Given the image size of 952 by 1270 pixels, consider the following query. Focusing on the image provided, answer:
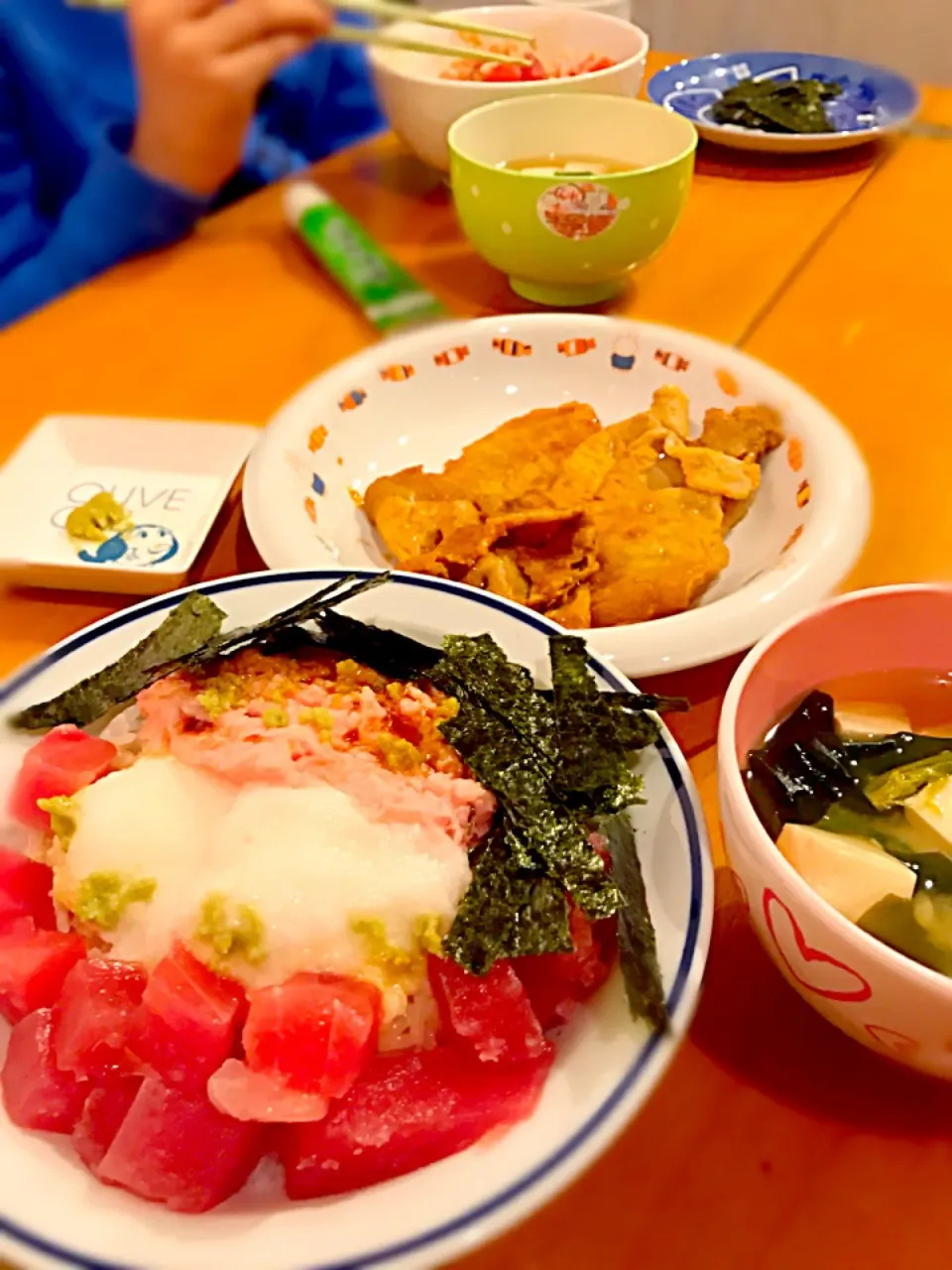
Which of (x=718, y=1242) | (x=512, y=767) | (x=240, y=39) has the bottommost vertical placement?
(x=718, y=1242)

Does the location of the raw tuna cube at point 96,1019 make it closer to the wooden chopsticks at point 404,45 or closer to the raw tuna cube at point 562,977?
the raw tuna cube at point 562,977

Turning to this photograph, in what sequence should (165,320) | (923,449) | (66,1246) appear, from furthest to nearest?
(165,320), (923,449), (66,1246)

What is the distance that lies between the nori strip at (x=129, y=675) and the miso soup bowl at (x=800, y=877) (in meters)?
0.38

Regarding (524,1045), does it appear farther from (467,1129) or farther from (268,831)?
(268,831)

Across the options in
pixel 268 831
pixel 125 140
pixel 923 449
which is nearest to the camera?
pixel 268 831

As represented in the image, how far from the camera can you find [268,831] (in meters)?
0.59

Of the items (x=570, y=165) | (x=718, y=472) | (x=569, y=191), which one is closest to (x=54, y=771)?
(x=718, y=472)

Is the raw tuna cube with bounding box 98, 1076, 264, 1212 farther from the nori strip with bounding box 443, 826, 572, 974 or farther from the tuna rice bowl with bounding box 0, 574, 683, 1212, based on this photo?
the nori strip with bounding box 443, 826, 572, 974

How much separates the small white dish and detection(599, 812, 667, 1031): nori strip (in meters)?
0.48

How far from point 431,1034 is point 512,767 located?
0.56ft

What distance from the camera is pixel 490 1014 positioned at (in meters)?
0.54

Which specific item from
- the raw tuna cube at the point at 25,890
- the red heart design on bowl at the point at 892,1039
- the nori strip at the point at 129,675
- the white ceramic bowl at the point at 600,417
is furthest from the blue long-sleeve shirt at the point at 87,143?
the red heart design on bowl at the point at 892,1039

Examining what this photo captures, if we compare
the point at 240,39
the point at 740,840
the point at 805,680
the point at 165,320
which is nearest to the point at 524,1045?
the point at 740,840

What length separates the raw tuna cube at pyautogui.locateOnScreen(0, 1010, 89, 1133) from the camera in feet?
1.73
